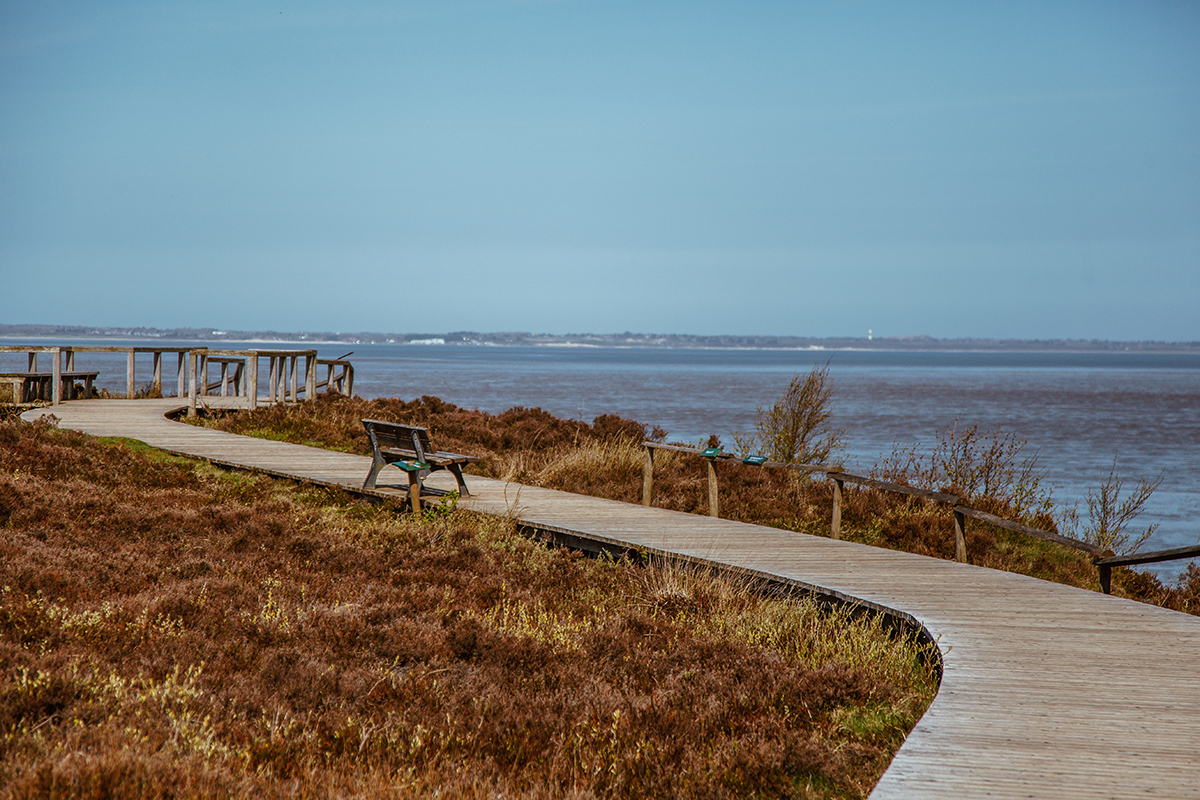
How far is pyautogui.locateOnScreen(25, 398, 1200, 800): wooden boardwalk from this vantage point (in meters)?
4.04

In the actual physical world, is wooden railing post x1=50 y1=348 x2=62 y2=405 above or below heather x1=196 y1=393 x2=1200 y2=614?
above

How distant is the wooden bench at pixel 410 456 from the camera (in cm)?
1055

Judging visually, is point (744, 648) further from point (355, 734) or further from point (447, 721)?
point (355, 734)

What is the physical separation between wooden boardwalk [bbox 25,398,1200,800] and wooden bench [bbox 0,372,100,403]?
12.0 metres

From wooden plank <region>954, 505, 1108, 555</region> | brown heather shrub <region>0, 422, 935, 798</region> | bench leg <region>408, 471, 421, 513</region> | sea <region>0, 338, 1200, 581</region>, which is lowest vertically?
sea <region>0, 338, 1200, 581</region>

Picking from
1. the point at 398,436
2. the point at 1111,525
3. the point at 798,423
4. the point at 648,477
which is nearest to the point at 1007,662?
the point at 648,477

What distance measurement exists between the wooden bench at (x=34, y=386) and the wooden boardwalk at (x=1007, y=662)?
1198 centimetres

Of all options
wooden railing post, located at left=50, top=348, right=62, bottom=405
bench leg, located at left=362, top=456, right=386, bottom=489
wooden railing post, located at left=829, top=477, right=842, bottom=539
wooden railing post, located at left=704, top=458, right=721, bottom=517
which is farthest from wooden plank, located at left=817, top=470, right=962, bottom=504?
wooden railing post, located at left=50, top=348, right=62, bottom=405

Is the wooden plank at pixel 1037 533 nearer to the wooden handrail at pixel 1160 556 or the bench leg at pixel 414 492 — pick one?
the wooden handrail at pixel 1160 556

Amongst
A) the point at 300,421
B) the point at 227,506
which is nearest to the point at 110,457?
Answer: the point at 227,506

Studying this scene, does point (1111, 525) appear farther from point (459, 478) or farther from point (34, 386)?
point (34, 386)

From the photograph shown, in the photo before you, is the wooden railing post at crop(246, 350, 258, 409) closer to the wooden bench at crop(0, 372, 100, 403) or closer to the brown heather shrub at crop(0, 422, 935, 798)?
the wooden bench at crop(0, 372, 100, 403)

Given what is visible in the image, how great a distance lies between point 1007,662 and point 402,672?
372cm

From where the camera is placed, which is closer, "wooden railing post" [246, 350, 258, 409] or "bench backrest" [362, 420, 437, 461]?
"bench backrest" [362, 420, 437, 461]
